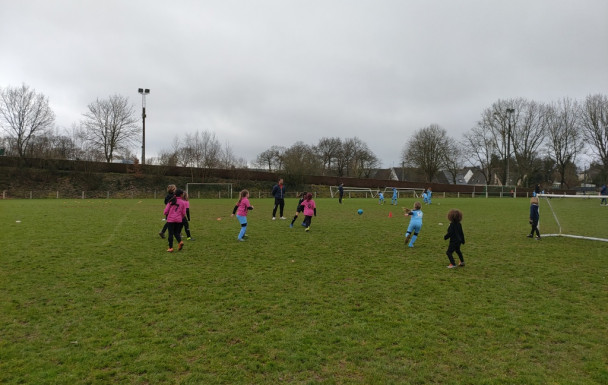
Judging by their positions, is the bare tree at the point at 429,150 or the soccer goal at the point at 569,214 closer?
the soccer goal at the point at 569,214

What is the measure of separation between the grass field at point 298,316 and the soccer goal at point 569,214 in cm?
435

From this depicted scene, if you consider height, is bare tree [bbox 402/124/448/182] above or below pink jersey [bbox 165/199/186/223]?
above

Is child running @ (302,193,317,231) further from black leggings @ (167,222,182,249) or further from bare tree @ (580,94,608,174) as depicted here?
bare tree @ (580,94,608,174)

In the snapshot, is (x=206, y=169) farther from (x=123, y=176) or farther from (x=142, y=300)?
(x=142, y=300)

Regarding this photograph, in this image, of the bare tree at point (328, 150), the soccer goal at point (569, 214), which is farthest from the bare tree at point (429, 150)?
the soccer goal at point (569, 214)

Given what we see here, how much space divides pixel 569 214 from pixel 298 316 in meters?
14.2

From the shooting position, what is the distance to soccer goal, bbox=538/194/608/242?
44.7 feet

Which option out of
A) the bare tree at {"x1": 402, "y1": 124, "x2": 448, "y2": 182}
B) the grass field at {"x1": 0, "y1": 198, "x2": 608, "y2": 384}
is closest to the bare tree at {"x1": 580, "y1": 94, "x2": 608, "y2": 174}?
the bare tree at {"x1": 402, "y1": 124, "x2": 448, "y2": 182}

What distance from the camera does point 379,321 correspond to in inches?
192

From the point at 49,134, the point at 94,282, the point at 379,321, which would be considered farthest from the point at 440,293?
the point at 49,134

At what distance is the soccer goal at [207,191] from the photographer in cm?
4431

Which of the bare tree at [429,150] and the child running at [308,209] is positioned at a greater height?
the bare tree at [429,150]

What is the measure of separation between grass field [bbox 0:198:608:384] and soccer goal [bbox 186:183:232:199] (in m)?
34.7

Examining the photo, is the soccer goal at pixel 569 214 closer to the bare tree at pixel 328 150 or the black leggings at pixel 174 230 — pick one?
the black leggings at pixel 174 230
